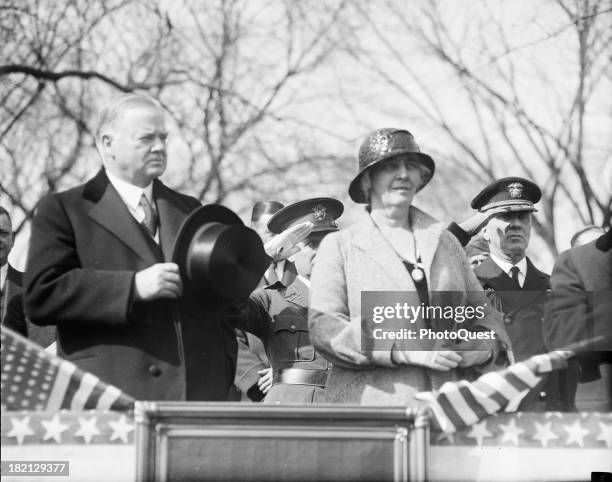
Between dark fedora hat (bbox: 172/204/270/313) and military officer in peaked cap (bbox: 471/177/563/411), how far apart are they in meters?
0.94

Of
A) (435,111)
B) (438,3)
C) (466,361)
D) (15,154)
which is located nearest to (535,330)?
(466,361)

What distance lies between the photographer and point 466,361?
3586mm

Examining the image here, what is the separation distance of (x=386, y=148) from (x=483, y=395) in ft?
2.99

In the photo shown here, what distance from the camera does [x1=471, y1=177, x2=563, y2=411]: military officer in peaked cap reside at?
3.75 m

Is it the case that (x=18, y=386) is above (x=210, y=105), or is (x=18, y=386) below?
below

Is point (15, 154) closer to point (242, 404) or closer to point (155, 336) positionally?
point (155, 336)

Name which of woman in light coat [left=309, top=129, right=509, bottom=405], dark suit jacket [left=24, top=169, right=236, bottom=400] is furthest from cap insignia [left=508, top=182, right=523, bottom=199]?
dark suit jacket [left=24, top=169, right=236, bottom=400]

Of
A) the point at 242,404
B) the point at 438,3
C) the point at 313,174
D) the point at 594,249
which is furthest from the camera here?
the point at 313,174

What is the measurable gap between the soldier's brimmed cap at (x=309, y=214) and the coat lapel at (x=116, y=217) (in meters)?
1.05

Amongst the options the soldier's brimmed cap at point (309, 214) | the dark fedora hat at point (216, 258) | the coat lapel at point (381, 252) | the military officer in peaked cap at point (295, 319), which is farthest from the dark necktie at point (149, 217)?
the soldier's brimmed cap at point (309, 214)

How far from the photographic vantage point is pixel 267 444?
3.32 metres

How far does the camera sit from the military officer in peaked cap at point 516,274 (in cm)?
375

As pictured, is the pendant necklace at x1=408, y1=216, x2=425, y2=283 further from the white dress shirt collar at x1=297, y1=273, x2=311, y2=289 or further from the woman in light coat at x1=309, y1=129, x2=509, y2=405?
the white dress shirt collar at x1=297, y1=273, x2=311, y2=289

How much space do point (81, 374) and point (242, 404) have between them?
535 millimetres
